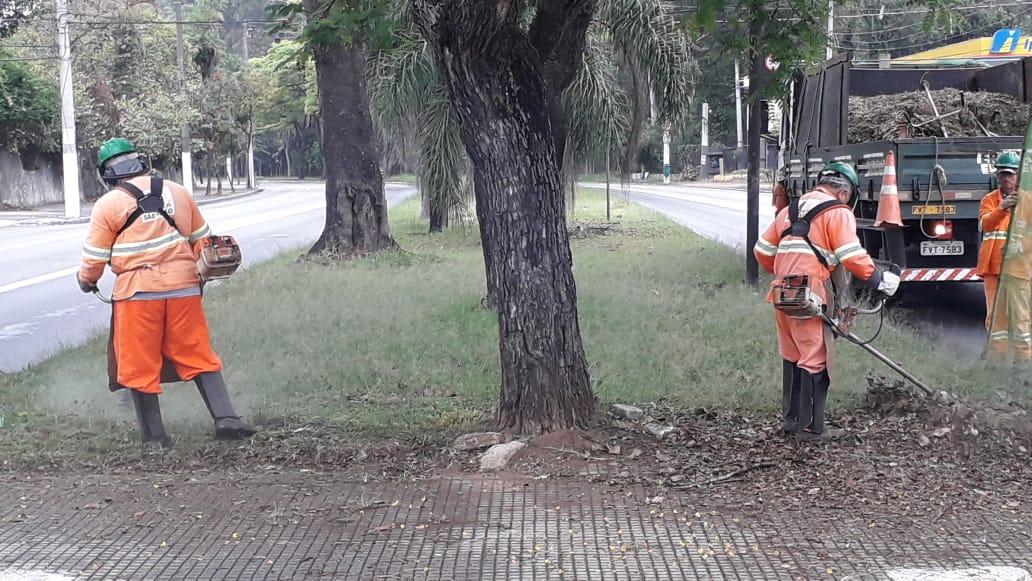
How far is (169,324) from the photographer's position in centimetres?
602

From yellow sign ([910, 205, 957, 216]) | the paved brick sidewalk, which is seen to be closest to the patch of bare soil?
yellow sign ([910, 205, 957, 216])

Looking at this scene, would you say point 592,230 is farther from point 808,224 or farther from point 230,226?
point 808,224

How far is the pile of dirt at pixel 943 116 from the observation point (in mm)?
10977

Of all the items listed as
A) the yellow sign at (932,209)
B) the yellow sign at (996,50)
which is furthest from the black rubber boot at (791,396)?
the yellow sign at (996,50)

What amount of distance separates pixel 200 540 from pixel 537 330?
2.21 metres

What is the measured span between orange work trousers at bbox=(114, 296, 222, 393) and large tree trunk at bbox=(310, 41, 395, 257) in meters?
9.36

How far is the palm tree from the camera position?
12336mm

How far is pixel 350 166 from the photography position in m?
15.7

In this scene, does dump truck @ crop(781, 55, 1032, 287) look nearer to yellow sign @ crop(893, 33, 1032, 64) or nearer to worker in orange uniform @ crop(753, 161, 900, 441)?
yellow sign @ crop(893, 33, 1032, 64)

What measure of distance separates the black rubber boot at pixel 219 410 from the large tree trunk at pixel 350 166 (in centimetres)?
934

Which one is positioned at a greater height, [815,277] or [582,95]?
[582,95]

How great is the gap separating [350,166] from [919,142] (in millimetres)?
8422

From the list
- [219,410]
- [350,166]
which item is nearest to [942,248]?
[219,410]

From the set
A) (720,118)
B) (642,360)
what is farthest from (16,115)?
(720,118)
